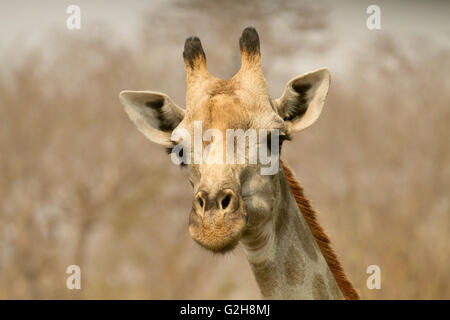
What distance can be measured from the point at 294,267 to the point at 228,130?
1.53 m

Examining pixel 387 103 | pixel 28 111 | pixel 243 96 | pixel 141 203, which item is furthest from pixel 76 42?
pixel 243 96

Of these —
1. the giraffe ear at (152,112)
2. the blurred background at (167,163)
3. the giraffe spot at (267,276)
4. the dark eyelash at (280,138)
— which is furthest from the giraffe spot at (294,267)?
the blurred background at (167,163)

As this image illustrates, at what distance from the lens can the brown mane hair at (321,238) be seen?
7.21 m

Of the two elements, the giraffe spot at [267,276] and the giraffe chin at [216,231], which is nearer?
the giraffe chin at [216,231]

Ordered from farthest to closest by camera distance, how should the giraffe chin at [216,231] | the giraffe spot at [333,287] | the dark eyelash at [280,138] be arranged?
the giraffe spot at [333,287]
the dark eyelash at [280,138]
the giraffe chin at [216,231]

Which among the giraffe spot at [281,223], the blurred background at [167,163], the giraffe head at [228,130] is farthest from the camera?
the blurred background at [167,163]

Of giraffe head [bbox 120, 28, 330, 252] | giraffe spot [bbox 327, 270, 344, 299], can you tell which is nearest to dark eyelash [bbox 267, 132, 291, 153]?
giraffe head [bbox 120, 28, 330, 252]

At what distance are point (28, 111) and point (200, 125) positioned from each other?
2376 cm

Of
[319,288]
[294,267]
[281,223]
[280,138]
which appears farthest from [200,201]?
[319,288]

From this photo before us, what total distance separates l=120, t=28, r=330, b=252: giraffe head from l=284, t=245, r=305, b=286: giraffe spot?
0.46m

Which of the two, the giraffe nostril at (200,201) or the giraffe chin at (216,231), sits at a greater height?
the giraffe nostril at (200,201)

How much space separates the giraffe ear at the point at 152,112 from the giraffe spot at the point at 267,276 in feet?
5.12

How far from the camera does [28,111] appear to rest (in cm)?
2869

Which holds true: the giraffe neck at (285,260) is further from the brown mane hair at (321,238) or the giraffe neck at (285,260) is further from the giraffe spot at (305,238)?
the brown mane hair at (321,238)
